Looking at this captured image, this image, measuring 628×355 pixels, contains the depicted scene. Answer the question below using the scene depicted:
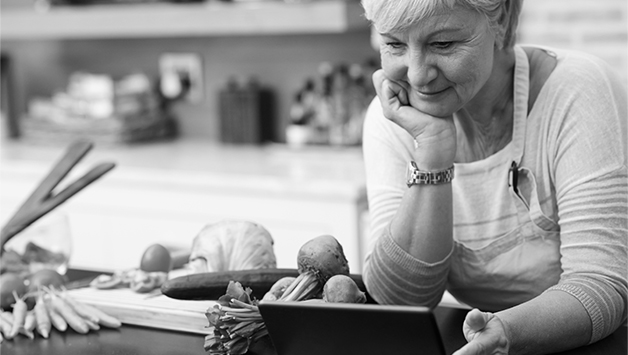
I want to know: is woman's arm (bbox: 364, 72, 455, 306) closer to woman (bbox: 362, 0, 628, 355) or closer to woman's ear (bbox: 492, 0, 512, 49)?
woman (bbox: 362, 0, 628, 355)

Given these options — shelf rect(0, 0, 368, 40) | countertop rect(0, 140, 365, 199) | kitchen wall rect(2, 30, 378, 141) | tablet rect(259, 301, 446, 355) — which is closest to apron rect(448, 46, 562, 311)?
tablet rect(259, 301, 446, 355)

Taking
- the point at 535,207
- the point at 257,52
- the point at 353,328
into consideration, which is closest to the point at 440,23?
the point at 535,207

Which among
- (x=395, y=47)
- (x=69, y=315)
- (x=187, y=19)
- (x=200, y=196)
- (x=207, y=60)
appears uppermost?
(x=395, y=47)

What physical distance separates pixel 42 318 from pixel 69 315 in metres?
0.05

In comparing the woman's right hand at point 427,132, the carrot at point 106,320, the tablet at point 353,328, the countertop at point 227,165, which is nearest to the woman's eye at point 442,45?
the woman's right hand at point 427,132

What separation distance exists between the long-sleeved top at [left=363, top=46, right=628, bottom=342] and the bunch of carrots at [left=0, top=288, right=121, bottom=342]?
0.46 metres

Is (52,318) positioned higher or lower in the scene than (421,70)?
lower

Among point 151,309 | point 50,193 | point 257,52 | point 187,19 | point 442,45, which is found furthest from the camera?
point 257,52

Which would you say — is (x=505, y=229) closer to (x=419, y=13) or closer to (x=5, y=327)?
(x=419, y=13)

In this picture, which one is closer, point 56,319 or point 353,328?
point 353,328

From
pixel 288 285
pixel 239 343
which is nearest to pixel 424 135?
pixel 288 285

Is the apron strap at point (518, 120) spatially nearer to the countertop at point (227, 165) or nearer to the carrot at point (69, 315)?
the carrot at point (69, 315)

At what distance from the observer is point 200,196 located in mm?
3152

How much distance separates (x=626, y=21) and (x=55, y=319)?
2.05 m
